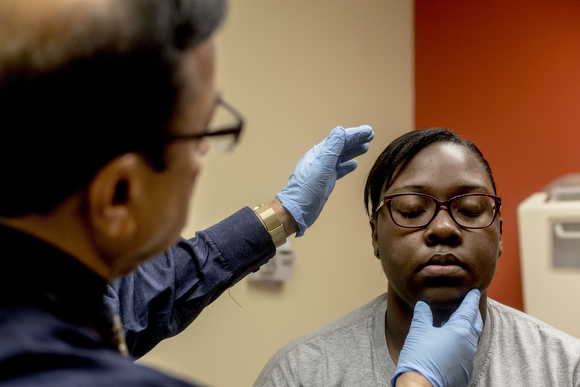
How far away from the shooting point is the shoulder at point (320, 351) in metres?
1.16

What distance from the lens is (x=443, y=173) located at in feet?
3.77

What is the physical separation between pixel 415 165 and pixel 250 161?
666 mm

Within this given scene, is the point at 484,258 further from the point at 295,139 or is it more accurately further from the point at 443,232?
the point at 295,139

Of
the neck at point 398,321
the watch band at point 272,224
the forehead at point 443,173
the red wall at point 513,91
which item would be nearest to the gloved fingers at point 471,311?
the neck at point 398,321

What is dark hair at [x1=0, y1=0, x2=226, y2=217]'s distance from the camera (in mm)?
416

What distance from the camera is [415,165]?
119cm

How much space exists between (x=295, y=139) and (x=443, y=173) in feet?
2.50

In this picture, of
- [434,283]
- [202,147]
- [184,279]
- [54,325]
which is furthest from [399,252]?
[54,325]

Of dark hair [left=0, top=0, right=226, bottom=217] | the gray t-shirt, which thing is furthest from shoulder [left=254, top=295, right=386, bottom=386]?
dark hair [left=0, top=0, right=226, bottom=217]

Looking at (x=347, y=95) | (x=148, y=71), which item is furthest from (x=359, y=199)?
(x=148, y=71)

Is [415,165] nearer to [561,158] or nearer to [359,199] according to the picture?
[359,199]

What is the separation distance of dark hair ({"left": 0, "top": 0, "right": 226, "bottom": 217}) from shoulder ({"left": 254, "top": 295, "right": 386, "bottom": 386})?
2.80 feet

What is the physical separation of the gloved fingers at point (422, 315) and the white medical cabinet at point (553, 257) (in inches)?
33.4

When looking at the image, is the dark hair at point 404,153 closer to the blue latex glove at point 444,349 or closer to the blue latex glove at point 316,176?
the blue latex glove at point 316,176
